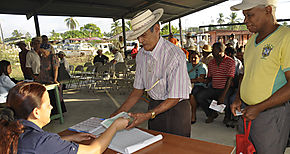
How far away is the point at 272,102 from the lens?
57.5 inches

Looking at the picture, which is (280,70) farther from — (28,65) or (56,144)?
(28,65)

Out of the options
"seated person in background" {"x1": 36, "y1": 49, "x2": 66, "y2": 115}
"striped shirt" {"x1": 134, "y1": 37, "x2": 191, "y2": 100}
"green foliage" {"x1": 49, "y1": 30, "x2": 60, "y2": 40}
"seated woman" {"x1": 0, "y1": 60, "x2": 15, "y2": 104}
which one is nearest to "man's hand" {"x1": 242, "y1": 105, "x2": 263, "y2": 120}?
"striped shirt" {"x1": 134, "y1": 37, "x2": 191, "y2": 100}

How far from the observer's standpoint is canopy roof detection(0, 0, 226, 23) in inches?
240

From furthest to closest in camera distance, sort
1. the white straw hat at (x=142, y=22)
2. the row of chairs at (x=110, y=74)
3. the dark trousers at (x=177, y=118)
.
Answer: the row of chairs at (x=110, y=74) < the dark trousers at (x=177, y=118) < the white straw hat at (x=142, y=22)

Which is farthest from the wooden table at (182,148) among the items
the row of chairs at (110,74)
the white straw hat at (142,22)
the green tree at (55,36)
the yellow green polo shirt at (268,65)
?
the green tree at (55,36)

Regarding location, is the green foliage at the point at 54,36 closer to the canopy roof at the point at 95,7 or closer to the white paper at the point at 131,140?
the canopy roof at the point at 95,7

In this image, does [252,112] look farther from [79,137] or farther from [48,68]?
[48,68]

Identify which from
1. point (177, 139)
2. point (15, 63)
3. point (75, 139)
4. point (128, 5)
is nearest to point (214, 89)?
point (177, 139)

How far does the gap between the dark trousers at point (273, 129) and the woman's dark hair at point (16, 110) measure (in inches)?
64.6

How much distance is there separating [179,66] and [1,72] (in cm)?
383

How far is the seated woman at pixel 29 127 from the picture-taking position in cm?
102

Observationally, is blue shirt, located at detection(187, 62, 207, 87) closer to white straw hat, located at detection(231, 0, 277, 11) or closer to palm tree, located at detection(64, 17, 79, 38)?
white straw hat, located at detection(231, 0, 277, 11)

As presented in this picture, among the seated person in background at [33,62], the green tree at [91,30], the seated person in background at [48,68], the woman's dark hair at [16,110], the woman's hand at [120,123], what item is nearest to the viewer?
the woman's dark hair at [16,110]

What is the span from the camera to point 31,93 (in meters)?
1.13
